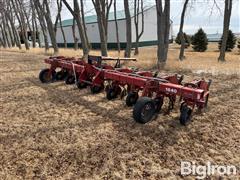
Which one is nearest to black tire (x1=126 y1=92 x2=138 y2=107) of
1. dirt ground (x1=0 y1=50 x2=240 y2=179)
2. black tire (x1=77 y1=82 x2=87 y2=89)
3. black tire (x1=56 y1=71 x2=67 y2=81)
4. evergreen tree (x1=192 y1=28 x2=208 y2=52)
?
dirt ground (x1=0 y1=50 x2=240 y2=179)

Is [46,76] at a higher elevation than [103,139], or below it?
higher

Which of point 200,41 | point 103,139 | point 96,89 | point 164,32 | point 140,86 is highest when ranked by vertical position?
point 164,32

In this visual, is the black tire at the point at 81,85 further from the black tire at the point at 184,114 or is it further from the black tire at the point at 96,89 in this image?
the black tire at the point at 184,114

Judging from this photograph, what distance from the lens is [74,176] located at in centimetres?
343

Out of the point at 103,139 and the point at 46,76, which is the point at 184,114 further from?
the point at 46,76

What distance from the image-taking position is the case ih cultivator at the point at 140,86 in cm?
477

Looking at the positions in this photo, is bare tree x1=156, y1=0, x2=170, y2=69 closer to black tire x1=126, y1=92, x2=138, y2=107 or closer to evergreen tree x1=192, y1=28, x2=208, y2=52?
black tire x1=126, y1=92, x2=138, y2=107

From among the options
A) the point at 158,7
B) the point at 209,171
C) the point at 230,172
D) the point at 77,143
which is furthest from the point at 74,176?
the point at 158,7

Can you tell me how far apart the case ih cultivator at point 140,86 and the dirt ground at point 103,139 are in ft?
0.82

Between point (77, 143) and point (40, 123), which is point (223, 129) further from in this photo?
point (40, 123)

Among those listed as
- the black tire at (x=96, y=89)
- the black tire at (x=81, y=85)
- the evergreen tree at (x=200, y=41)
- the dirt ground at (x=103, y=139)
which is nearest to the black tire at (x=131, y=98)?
the dirt ground at (x=103, y=139)

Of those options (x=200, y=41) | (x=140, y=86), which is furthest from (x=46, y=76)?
(x=200, y=41)

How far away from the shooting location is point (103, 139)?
433 centimetres

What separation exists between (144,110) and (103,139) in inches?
37.0
